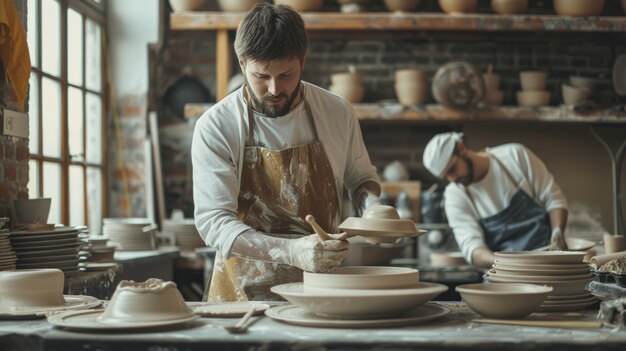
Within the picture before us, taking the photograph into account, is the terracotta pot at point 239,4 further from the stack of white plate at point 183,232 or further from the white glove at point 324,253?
the white glove at point 324,253

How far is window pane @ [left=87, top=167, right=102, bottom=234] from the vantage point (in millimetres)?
6148

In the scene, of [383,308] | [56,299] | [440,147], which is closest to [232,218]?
[56,299]

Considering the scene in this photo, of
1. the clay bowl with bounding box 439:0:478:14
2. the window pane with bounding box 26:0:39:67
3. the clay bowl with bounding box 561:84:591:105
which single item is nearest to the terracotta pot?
the clay bowl with bounding box 439:0:478:14

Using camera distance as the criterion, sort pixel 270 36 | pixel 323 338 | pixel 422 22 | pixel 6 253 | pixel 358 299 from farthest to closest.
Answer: pixel 422 22 < pixel 6 253 < pixel 270 36 < pixel 358 299 < pixel 323 338

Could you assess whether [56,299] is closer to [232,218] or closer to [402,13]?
[232,218]

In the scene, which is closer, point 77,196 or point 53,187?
point 53,187

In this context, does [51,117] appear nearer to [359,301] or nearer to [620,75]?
[359,301]

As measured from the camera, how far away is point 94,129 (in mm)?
6273

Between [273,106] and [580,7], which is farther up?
[580,7]

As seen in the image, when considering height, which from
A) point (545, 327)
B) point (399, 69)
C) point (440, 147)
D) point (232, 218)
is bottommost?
point (545, 327)

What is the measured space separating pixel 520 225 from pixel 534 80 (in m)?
1.77

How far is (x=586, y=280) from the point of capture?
230cm

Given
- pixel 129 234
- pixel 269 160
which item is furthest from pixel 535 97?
pixel 269 160

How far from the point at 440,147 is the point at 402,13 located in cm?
161
